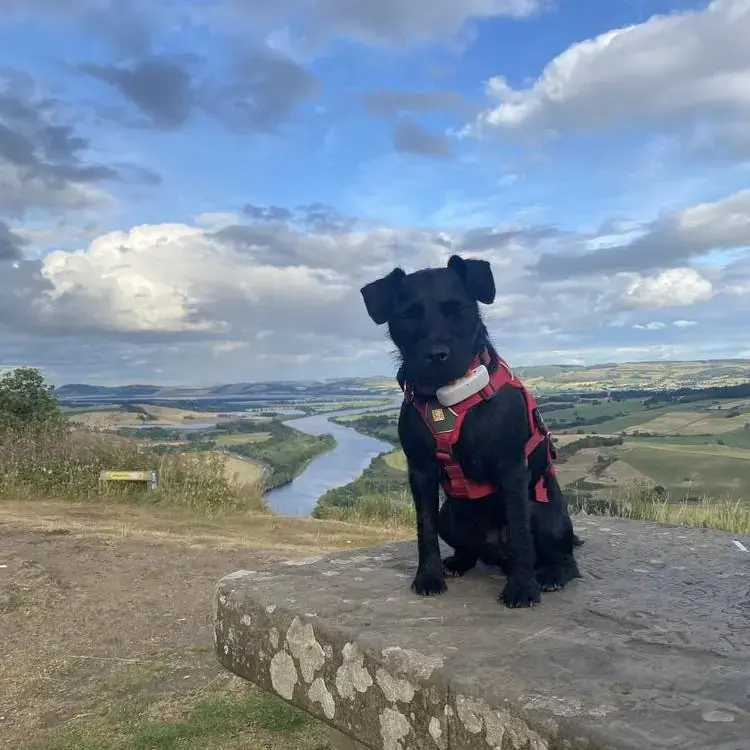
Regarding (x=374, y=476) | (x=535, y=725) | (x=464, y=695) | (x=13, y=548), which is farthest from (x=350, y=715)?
(x=374, y=476)

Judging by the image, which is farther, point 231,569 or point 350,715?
point 231,569

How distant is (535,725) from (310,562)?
2280 millimetres

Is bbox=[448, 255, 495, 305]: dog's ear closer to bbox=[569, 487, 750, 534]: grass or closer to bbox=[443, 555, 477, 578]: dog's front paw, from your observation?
bbox=[443, 555, 477, 578]: dog's front paw

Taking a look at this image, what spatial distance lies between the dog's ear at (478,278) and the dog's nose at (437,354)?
39cm

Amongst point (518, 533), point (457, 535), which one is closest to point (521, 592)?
point (518, 533)

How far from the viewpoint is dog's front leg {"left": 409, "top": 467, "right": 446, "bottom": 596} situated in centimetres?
327

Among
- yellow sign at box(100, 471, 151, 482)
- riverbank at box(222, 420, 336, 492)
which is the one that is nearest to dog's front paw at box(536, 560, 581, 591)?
yellow sign at box(100, 471, 151, 482)

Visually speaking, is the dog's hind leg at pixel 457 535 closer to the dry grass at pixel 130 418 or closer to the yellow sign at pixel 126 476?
the yellow sign at pixel 126 476

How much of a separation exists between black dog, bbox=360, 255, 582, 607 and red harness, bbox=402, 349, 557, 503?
3cm

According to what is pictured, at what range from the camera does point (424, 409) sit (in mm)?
3180

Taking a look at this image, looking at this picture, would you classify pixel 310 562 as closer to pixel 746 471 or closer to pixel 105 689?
pixel 105 689

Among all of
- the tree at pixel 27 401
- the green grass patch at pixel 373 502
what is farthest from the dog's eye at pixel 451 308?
the tree at pixel 27 401

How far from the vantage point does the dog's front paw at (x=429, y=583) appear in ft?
10.6

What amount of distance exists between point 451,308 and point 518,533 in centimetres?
108
